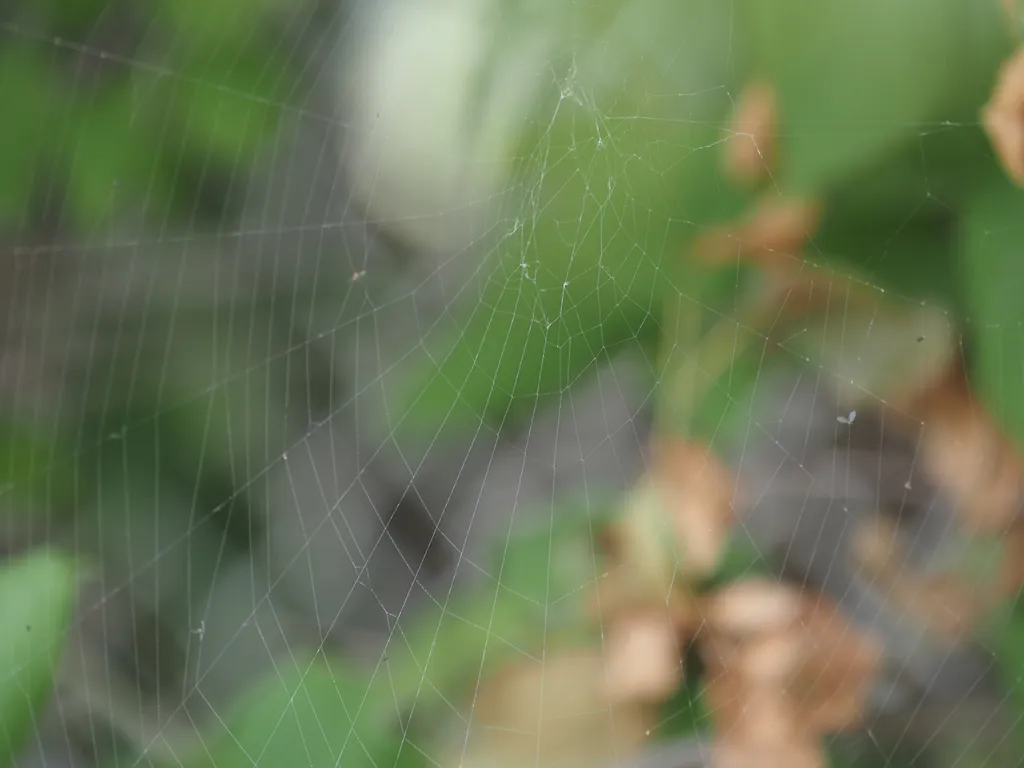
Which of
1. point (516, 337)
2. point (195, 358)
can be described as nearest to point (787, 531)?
point (516, 337)

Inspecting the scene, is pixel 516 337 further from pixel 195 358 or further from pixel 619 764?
pixel 195 358

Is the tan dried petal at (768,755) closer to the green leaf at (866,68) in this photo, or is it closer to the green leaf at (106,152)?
the green leaf at (866,68)

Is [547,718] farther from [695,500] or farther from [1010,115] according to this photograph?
[1010,115]

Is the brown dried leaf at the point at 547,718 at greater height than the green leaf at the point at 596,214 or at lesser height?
lesser

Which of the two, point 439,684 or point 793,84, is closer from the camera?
point 793,84

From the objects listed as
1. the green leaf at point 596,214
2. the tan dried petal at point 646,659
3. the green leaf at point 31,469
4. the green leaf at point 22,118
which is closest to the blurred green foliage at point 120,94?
the green leaf at point 22,118

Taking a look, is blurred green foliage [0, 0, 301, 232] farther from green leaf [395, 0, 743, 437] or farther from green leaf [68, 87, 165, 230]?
green leaf [395, 0, 743, 437]
